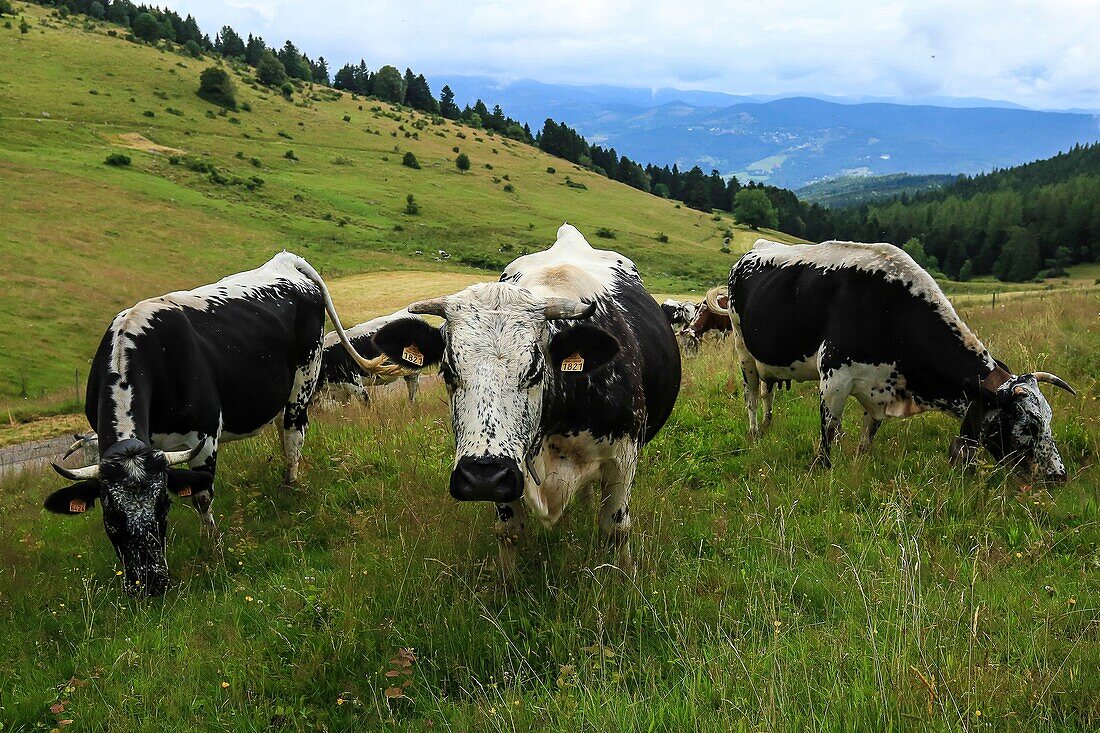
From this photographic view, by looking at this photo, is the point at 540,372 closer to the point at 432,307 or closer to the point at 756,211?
the point at 432,307

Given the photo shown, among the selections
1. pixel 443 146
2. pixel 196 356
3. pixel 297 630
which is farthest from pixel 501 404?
pixel 443 146

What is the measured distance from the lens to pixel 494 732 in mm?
3316

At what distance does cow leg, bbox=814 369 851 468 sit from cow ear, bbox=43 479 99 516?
6112mm

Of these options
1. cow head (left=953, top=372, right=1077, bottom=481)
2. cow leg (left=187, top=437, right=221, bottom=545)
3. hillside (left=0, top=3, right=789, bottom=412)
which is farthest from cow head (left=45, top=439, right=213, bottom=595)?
hillside (left=0, top=3, right=789, bottom=412)

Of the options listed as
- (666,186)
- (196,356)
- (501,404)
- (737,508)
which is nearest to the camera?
(501,404)

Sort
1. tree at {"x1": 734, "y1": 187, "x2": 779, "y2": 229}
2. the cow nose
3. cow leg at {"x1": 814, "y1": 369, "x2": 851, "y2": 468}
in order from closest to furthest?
the cow nose
cow leg at {"x1": 814, "y1": 369, "x2": 851, "y2": 468}
tree at {"x1": 734, "y1": 187, "x2": 779, "y2": 229}

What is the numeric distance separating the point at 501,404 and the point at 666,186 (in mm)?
130519

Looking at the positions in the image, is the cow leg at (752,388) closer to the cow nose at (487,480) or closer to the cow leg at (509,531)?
the cow leg at (509,531)

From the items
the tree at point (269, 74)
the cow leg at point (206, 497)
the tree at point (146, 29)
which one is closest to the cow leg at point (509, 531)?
the cow leg at point (206, 497)

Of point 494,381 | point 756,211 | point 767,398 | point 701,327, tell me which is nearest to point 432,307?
point 494,381

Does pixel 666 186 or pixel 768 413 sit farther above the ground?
pixel 666 186

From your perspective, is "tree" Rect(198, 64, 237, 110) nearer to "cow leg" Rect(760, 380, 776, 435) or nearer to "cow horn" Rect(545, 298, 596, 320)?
"cow leg" Rect(760, 380, 776, 435)

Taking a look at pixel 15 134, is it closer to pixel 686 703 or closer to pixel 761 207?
pixel 686 703

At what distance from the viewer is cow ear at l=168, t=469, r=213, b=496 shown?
18.7 ft
